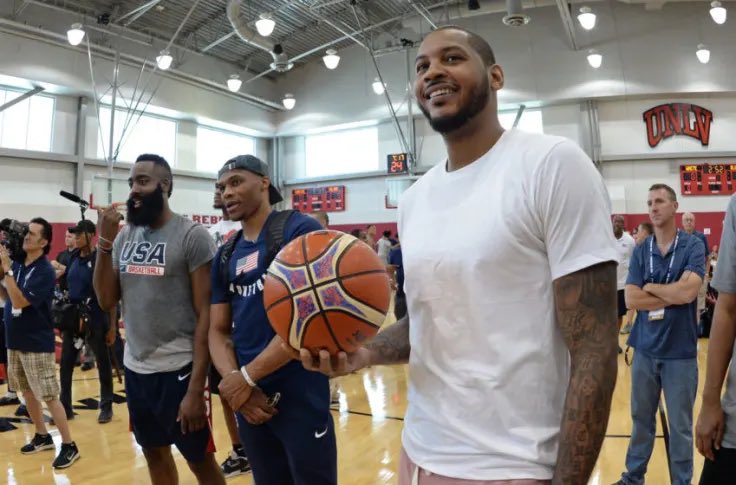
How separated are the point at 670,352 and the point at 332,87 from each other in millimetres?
15175

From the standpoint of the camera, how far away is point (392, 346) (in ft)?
4.67

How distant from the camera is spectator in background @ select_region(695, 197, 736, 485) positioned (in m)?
1.62

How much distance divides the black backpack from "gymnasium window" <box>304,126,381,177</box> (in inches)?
557

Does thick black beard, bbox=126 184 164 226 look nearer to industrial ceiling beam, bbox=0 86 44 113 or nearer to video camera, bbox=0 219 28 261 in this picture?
video camera, bbox=0 219 28 261

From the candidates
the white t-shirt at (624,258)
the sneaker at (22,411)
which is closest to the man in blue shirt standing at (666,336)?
the white t-shirt at (624,258)

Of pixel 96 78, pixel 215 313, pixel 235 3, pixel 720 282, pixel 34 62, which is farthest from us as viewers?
pixel 96 78

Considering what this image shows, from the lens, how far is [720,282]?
1754mm

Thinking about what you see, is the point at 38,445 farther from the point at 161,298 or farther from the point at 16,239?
the point at 161,298

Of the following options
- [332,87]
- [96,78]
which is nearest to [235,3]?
[96,78]

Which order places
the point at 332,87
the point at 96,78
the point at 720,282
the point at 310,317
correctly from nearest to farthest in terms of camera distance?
the point at 310,317, the point at 720,282, the point at 96,78, the point at 332,87

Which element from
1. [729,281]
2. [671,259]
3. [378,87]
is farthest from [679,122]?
[729,281]

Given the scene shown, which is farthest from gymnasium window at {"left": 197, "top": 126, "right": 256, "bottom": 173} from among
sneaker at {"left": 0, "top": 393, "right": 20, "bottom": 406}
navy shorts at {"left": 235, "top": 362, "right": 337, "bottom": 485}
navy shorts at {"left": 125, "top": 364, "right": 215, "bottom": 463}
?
navy shorts at {"left": 235, "top": 362, "right": 337, "bottom": 485}

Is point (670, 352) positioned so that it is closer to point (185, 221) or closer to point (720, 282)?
point (720, 282)

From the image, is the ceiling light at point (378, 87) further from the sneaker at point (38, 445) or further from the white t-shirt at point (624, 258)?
the sneaker at point (38, 445)
